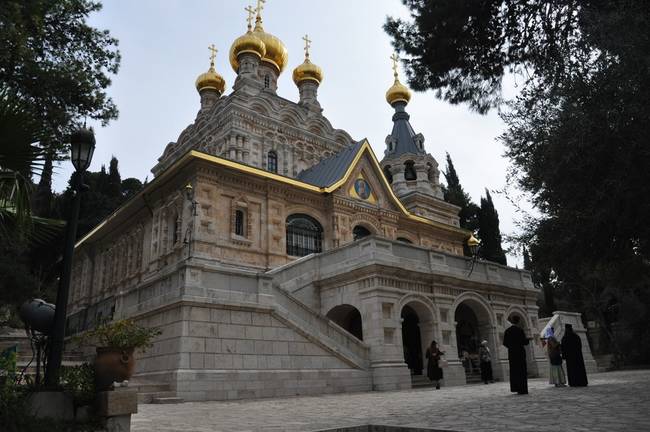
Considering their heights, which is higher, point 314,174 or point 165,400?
point 314,174

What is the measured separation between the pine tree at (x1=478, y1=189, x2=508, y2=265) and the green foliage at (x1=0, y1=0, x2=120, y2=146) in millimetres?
37245

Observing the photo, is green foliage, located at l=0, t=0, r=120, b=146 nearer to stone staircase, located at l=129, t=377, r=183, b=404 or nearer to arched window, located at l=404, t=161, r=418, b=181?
stone staircase, located at l=129, t=377, r=183, b=404

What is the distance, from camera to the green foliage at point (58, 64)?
9.98 m

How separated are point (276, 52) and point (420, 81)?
29.9 metres

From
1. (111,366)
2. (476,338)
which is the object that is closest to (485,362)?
(476,338)

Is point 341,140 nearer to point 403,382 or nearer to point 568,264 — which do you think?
point 403,382

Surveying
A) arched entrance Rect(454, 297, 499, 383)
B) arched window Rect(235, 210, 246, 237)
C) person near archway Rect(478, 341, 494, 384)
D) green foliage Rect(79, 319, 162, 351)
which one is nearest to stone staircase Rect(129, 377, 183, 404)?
green foliage Rect(79, 319, 162, 351)

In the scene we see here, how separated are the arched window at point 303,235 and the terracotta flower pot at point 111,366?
17.3 m

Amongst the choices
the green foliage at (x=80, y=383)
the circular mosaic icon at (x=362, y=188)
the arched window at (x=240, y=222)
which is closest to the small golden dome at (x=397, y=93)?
the circular mosaic icon at (x=362, y=188)

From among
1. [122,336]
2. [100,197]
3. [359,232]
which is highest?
[100,197]

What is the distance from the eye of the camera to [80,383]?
19.9 feet

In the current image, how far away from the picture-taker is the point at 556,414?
7039 mm

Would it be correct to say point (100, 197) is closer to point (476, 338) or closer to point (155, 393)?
point (476, 338)

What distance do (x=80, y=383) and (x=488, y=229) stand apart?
44.5 meters
